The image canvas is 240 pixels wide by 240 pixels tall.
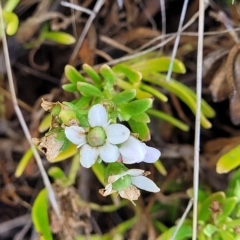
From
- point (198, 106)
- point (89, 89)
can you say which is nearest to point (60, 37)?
point (89, 89)

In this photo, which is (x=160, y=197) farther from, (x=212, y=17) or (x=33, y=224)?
(x=212, y=17)

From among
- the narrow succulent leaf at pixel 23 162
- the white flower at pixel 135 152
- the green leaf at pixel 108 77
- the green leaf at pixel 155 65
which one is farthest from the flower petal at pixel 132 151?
the narrow succulent leaf at pixel 23 162

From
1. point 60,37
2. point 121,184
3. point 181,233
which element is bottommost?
point 181,233

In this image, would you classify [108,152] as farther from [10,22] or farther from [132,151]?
[10,22]

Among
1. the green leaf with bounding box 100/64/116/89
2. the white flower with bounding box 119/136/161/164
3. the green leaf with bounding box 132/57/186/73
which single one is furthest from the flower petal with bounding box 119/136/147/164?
the green leaf with bounding box 132/57/186/73

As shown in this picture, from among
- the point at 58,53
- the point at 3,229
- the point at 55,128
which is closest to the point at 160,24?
the point at 58,53

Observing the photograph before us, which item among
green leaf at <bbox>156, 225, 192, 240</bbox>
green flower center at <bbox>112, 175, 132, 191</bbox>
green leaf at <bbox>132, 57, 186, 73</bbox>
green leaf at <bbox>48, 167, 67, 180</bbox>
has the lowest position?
green leaf at <bbox>156, 225, 192, 240</bbox>

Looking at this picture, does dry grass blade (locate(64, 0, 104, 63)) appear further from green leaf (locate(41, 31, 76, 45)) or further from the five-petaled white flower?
the five-petaled white flower
